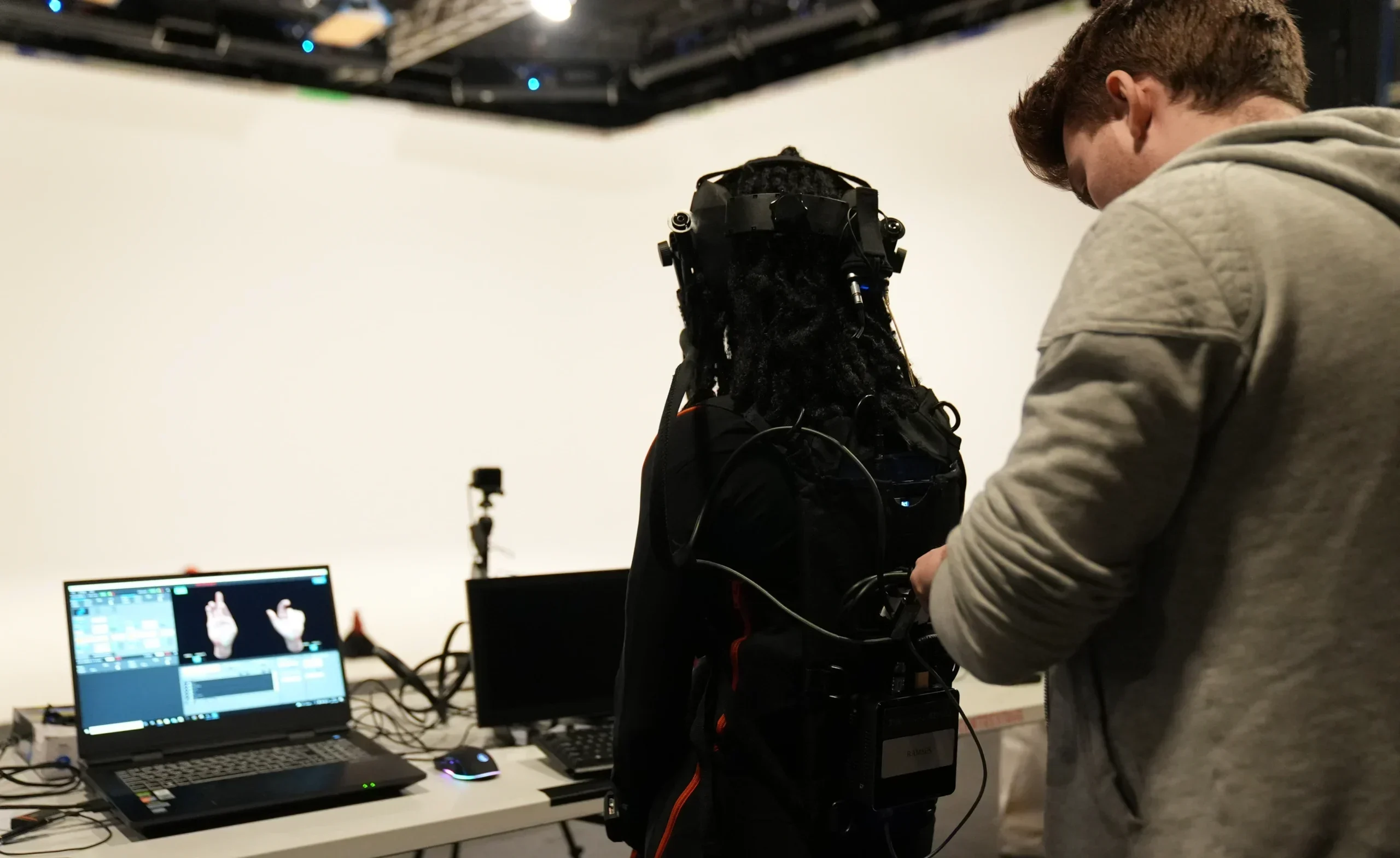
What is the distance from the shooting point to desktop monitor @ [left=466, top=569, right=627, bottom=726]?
6.57 ft

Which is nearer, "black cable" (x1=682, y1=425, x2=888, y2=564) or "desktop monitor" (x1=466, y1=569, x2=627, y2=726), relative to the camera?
"black cable" (x1=682, y1=425, x2=888, y2=564)

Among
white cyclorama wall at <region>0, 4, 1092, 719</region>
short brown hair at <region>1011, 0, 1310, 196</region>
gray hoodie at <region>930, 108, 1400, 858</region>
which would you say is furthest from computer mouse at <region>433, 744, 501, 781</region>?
white cyclorama wall at <region>0, 4, 1092, 719</region>

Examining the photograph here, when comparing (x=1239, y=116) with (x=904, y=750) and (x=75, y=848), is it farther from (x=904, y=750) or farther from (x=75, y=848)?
(x=75, y=848)

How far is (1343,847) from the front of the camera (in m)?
0.73

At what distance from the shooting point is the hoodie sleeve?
0.71 m

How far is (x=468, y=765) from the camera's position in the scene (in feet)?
5.76

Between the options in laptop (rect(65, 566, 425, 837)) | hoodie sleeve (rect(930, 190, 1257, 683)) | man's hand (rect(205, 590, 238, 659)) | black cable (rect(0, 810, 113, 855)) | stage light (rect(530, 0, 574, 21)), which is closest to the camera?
hoodie sleeve (rect(930, 190, 1257, 683))

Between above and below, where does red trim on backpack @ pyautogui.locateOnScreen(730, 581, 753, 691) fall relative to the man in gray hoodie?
below

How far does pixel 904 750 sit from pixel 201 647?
1.25 meters

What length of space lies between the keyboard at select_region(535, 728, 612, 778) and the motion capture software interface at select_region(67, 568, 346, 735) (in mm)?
389

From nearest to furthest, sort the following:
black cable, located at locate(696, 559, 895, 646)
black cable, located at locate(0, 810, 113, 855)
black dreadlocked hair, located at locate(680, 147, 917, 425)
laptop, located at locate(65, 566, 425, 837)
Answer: black cable, located at locate(696, 559, 895, 646) < black dreadlocked hair, located at locate(680, 147, 917, 425) < black cable, located at locate(0, 810, 113, 855) < laptop, located at locate(65, 566, 425, 837)

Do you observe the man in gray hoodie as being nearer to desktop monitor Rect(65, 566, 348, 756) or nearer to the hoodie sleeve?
the hoodie sleeve

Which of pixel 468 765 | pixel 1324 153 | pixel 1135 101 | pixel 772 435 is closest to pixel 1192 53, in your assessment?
pixel 1135 101

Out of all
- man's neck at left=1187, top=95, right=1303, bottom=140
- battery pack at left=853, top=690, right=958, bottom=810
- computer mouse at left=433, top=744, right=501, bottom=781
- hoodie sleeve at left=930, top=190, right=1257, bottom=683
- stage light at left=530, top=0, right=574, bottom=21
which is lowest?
computer mouse at left=433, top=744, right=501, bottom=781
